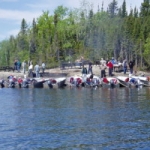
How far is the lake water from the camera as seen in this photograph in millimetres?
26031

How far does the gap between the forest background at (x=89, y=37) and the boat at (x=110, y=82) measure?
131ft

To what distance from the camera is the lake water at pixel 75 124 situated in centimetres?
2603

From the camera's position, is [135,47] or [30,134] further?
[135,47]

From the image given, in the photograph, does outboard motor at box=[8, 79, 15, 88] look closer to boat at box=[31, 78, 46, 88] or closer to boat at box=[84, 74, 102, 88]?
boat at box=[31, 78, 46, 88]

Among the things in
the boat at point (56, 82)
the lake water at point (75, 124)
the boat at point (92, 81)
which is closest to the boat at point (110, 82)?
the boat at point (92, 81)

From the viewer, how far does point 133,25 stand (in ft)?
411

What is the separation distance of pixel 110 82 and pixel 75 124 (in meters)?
37.2

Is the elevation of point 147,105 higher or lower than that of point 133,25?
lower

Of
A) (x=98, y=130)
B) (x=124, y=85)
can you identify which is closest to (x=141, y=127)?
(x=98, y=130)

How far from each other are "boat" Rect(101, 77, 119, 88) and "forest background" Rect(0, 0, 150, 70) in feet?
131

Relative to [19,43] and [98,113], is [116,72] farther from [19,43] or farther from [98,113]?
[19,43]

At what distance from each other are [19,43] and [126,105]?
14335 centimetres

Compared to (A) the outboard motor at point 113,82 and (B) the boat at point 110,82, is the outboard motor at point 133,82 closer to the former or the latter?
(B) the boat at point 110,82

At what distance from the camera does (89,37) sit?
440 feet
